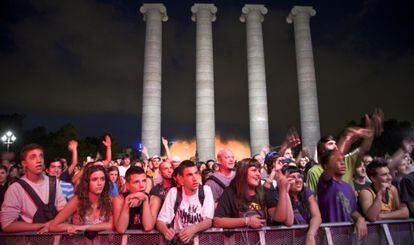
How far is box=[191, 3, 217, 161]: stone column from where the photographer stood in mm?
37344

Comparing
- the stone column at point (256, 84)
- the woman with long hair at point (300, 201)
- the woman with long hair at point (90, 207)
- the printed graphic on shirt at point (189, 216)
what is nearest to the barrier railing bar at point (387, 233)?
the woman with long hair at point (300, 201)

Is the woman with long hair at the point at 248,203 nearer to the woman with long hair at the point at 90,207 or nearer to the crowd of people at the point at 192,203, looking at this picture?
the crowd of people at the point at 192,203

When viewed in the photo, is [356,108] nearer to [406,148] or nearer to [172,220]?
[406,148]

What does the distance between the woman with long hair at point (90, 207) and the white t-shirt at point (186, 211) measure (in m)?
0.99

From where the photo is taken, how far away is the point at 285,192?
5.12 metres

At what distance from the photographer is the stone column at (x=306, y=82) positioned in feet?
124

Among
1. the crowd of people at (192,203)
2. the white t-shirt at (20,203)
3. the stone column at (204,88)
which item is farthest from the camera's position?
the stone column at (204,88)

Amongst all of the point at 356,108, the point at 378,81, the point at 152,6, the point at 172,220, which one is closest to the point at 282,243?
the point at 172,220

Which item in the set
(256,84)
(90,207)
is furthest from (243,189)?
(256,84)

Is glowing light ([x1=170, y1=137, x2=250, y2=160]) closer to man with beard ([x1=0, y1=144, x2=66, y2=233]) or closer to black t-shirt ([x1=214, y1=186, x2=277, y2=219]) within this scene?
man with beard ([x1=0, y1=144, x2=66, y2=233])

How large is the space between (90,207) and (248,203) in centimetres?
298

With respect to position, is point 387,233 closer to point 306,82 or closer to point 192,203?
point 192,203

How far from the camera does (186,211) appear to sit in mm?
5480

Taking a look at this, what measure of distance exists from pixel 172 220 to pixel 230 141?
5869cm
